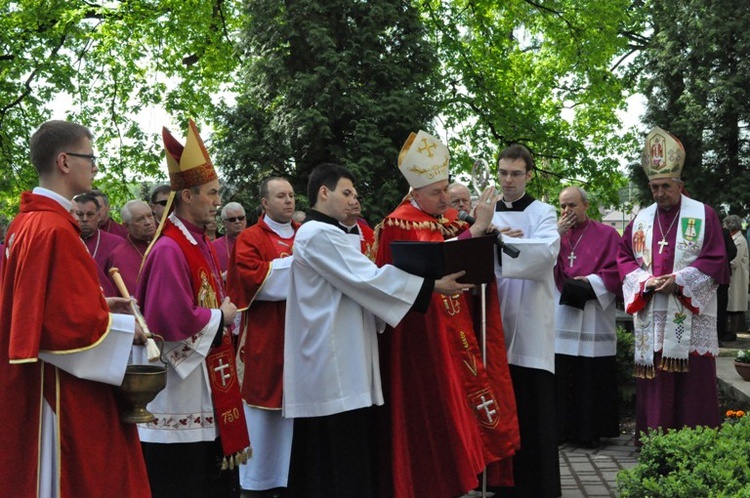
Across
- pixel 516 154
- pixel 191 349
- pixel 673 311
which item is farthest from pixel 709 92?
pixel 191 349

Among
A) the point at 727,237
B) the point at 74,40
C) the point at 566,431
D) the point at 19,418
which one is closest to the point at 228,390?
the point at 19,418

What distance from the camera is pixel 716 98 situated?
2298 centimetres

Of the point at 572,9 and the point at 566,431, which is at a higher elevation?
the point at 572,9

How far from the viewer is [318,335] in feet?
16.9

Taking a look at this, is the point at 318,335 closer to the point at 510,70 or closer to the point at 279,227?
the point at 279,227

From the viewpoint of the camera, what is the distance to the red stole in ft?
16.1

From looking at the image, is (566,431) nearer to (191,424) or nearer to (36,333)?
(191,424)

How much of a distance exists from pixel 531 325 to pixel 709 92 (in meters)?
18.7

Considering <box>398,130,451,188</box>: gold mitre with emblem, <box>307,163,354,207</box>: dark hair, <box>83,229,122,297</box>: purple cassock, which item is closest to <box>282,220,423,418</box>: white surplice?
<box>307,163,354,207</box>: dark hair

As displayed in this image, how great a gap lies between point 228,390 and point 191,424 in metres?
0.32

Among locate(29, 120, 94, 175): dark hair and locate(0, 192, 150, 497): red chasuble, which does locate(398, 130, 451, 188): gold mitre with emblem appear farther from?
locate(0, 192, 150, 497): red chasuble

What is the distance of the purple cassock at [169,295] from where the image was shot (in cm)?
466

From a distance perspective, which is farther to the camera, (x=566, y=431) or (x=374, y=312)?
(x=566, y=431)

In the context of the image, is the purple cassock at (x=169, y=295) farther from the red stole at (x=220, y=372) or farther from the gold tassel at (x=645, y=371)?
the gold tassel at (x=645, y=371)
